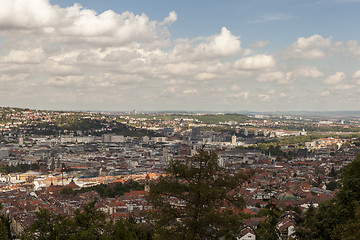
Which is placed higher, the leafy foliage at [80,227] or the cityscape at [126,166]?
the leafy foliage at [80,227]

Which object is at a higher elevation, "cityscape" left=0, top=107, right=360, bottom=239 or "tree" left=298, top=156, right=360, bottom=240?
"tree" left=298, top=156, right=360, bottom=240

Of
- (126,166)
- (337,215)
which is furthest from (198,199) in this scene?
(126,166)

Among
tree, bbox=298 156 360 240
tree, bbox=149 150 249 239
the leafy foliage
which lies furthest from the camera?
the leafy foliage

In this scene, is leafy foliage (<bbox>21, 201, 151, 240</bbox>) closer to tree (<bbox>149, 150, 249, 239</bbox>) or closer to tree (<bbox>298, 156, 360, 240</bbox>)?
tree (<bbox>149, 150, 249, 239</bbox>)

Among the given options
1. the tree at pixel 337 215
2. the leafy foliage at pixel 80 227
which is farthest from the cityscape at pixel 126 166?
the tree at pixel 337 215

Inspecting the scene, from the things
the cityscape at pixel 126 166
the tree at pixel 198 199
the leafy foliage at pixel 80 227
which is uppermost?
the tree at pixel 198 199

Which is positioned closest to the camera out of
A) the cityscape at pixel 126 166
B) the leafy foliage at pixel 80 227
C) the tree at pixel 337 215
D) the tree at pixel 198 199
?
the tree at pixel 198 199

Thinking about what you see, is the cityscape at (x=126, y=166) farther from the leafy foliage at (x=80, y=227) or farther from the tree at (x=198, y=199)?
the leafy foliage at (x=80, y=227)

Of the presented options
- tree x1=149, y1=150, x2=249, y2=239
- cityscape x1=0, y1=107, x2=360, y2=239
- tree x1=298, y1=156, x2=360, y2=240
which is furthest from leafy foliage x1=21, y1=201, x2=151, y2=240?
tree x1=298, y1=156, x2=360, y2=240

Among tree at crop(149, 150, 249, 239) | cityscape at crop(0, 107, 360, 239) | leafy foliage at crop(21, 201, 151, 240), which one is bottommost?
cityscape at crop(0, 107, 360, 239)

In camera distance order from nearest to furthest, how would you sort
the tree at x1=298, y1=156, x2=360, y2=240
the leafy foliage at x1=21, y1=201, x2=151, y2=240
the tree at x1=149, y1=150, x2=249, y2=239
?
the tree at x1=149, y1=150, x2=249, y2=239, the tree at x1=298, y1=156, x2=360, y2=240, the leafy foliage at x1=21, y1=201, x2=151, y2=240
